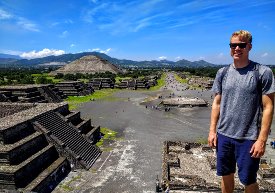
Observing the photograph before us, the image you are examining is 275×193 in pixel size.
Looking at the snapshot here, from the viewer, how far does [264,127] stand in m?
4.89

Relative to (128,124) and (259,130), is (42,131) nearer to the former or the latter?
(128,124)

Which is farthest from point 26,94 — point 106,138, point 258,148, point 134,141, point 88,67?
point 88,67

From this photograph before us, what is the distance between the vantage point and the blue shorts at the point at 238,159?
506cm

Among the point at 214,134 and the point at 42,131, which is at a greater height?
the point at 214,134

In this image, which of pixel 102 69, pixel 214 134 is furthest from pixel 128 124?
pixel 102 69

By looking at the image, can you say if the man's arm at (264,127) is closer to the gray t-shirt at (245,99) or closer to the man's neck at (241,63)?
the gray t-shirt at (245,99)

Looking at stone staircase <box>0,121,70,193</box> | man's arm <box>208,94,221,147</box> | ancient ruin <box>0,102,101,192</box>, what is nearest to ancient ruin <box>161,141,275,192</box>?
ancient ruin <box>0,102,101,192</box>

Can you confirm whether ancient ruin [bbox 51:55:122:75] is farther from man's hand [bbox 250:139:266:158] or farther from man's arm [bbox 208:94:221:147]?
man's hand [bbox 250:139:266:158]

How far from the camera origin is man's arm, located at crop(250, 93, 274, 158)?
16.0ft

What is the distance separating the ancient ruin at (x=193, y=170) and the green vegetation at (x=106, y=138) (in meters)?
5.82

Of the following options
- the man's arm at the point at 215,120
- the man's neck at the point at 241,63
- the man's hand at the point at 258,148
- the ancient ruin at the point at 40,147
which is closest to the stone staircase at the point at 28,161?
the ancient ruin at the point at 40,147

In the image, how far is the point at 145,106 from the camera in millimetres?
55031

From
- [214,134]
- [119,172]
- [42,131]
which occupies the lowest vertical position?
[119,172]

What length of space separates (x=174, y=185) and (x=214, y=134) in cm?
1356
